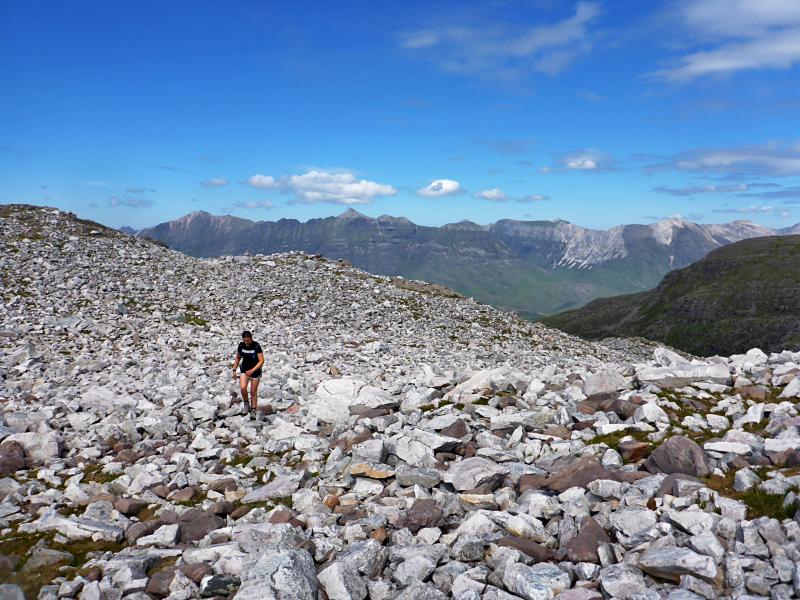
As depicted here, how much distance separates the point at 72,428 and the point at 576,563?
15.1m

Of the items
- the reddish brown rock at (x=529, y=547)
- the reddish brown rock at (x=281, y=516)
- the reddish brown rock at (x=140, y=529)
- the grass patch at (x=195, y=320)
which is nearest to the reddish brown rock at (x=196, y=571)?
the reddish brown rock at (x=281, y=516)

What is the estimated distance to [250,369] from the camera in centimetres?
1769

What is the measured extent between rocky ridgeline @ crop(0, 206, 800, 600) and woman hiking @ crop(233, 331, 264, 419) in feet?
1.83

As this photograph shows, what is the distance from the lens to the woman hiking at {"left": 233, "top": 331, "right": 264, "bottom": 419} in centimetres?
1712

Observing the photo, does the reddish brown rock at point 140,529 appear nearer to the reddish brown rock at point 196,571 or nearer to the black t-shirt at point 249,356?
the reddish brown rock at point 196,571

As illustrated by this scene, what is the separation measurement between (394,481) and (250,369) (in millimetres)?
8628

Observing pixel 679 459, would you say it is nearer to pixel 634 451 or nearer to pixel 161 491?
pixel 634 451

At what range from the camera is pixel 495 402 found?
1518 cm

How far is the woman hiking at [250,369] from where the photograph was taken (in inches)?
674

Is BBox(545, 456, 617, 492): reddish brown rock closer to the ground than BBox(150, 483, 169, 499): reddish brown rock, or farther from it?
farther from it

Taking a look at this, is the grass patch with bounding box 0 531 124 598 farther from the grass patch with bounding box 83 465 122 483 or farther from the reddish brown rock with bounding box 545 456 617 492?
the reddish brown rock with bounding box 545 456 617 492

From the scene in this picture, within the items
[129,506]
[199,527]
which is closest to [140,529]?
[199,527]

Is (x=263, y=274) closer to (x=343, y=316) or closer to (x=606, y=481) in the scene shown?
(x=343, y=316)

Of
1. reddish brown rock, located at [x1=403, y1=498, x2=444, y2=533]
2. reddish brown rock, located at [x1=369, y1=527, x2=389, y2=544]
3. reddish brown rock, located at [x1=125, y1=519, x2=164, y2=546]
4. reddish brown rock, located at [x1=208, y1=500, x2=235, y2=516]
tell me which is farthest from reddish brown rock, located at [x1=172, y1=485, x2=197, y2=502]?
reddish brown rock, located at [x1=403, y1=498, x2=444, y2=533]
